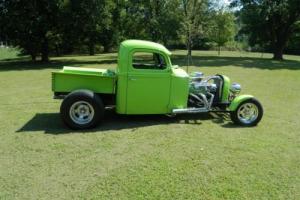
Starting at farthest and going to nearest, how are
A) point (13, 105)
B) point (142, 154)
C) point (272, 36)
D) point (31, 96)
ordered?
1. point (272, 36)
2. point (31, 96)
3. point (13, 105)
4. point (142, 154)

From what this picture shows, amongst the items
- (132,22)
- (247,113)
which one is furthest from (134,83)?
(132,22)

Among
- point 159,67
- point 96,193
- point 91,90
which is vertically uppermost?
point 159,67

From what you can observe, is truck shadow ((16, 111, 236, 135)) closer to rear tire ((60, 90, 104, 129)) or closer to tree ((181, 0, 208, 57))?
rear tire ((60, 90, 104, 129))

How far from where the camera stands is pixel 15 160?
4.75 m

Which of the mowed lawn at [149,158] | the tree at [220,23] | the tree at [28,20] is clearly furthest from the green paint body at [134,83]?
the tree at [220,23]

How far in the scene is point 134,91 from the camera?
21.2 ft

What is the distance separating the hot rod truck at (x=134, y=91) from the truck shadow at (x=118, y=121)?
265 mm

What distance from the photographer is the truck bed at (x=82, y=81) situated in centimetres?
633

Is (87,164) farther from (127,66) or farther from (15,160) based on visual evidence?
(127,66)

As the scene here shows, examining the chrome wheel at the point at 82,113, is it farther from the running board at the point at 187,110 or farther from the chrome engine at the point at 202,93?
the chrome engine at the point at 202,93

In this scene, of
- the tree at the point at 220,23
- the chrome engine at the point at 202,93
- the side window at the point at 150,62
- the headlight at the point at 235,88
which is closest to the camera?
the side window at the point at 150,62

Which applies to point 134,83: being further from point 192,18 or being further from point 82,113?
point 192,18

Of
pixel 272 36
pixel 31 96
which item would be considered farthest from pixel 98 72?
pixel 272 36

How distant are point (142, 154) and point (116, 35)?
32807 mm
